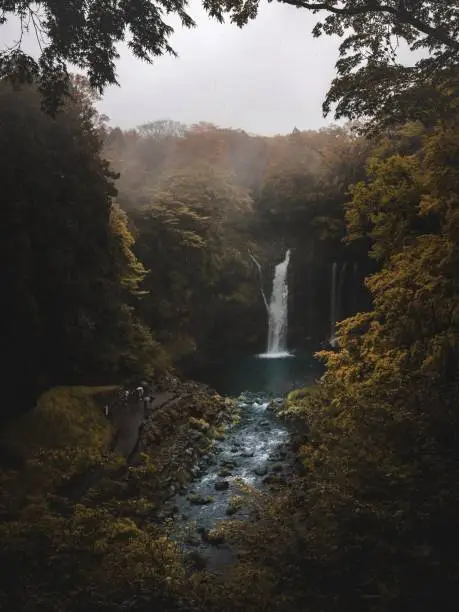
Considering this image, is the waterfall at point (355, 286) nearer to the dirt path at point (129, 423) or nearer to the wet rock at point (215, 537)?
the dirt path at point (129, 423)

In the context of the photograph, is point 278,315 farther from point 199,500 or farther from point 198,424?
point 199,500

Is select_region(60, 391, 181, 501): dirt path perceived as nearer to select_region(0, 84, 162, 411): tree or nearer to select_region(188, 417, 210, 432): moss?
select_region(188, 417, 210, 432): moss

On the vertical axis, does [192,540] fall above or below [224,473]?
below

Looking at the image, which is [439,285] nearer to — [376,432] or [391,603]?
[376,432]

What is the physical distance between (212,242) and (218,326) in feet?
19.1

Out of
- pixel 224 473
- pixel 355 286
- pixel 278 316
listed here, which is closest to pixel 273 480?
pixel 224 473

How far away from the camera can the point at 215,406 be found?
18078mm

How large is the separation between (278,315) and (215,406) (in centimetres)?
1267

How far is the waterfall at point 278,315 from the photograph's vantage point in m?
28.7

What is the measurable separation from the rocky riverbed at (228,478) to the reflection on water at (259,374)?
3346mm

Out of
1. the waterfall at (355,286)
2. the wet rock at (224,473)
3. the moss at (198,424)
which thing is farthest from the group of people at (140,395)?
the waterfall at (355,286)

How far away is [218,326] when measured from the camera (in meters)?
28.9

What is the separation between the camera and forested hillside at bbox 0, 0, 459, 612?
4.75m

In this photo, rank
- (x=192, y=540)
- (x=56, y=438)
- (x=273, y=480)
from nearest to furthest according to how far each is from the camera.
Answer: (x=192, y=540) < (x=56, y=438) < (x=273, y=480)
